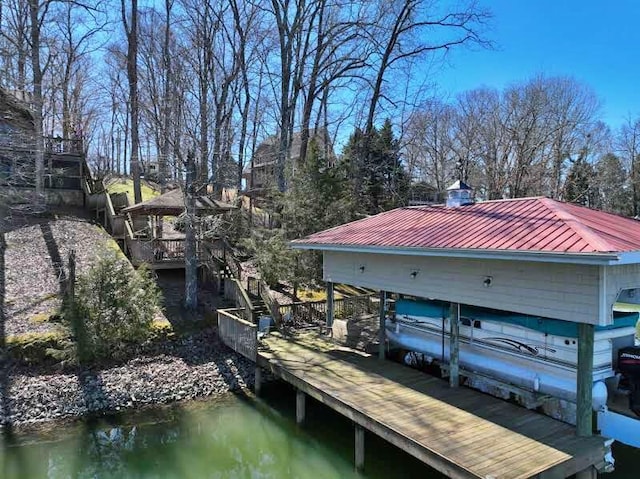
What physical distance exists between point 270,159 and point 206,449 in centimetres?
2872

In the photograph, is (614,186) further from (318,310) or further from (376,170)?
(318,310)

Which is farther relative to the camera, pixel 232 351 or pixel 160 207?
pixel 160 207

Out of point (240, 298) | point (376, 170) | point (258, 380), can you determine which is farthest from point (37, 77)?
point (376, 170)

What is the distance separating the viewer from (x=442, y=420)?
8.05m

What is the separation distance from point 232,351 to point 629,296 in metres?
10.3

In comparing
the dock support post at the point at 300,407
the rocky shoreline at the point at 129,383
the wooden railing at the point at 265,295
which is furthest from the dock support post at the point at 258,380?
the wooden railing at the point at 265,295

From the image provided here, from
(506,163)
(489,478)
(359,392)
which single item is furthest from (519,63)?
(489,478)

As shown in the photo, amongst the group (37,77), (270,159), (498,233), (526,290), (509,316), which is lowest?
(509,316)

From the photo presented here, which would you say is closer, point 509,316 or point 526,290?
point 526,290

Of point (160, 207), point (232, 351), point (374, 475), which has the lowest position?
point (374, 475)

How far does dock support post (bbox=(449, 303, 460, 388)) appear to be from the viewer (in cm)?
967

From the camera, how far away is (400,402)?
8.89 metres

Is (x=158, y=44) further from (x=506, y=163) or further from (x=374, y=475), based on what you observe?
(x=374, y=475)

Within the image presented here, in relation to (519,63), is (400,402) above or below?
below
